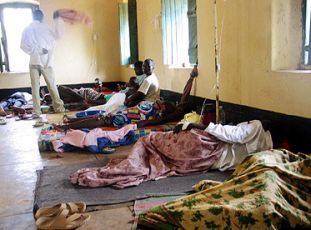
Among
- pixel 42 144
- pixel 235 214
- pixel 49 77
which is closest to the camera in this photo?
pixel 235 214

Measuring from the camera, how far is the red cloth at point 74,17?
876 cm

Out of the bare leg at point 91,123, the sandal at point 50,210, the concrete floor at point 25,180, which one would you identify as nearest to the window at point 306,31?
the concrete floor at point 25,180

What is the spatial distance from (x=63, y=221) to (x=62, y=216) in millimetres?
42

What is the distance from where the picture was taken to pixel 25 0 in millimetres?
8242

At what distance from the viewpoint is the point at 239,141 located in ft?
9.41

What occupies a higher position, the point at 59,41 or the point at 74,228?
the point at 59,41

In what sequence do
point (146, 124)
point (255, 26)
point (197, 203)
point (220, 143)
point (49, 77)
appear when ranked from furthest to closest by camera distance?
point (49, 77) < point (146, 124) < point (255, 26) < point (220, 143) < point (197, 203)

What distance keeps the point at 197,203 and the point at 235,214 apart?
0.80 feet

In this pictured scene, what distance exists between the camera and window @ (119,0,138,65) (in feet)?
23.6

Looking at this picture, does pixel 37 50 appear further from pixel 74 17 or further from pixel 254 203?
pixel 254 203

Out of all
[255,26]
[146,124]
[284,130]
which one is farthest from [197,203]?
[146,124]

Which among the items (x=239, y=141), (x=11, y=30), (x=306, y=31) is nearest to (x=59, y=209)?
(x=239, y=141)

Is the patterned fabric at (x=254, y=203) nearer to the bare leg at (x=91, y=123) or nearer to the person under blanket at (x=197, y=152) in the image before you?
the person under blanket at (x=197, y=152)

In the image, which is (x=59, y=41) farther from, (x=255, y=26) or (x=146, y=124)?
(x=255, y=26)
